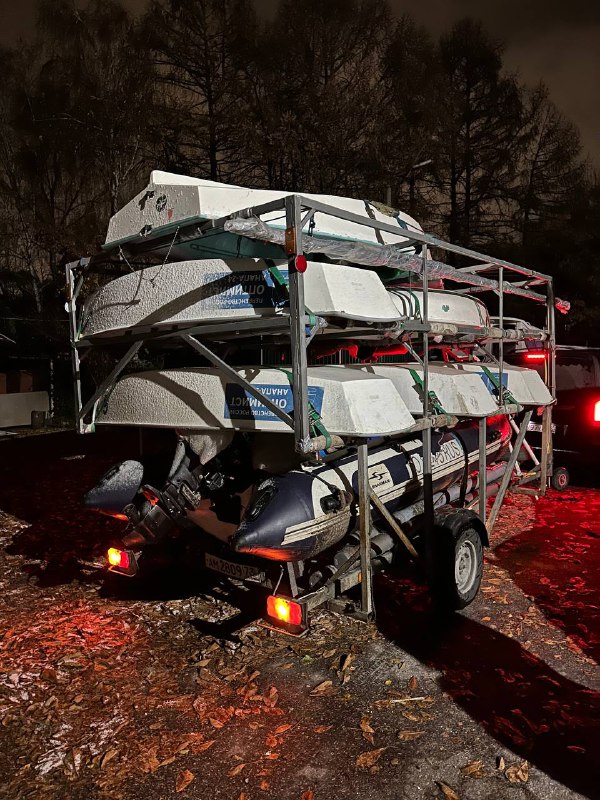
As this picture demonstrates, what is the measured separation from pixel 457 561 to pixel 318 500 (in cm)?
165

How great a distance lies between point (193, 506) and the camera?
5004 mm

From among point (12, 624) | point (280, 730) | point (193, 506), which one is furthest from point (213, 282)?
point (12, 624)

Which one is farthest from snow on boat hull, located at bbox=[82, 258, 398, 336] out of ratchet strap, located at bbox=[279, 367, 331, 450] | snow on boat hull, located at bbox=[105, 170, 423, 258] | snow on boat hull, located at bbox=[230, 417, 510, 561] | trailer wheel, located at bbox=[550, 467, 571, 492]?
trailer wheel, located at bbox=[550, 467, 571, 492]

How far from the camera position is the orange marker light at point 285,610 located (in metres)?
4.05

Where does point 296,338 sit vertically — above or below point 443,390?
above

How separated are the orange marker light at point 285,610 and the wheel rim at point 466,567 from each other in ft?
6.50

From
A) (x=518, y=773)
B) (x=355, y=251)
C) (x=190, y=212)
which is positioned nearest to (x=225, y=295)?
(x=190, y=212)

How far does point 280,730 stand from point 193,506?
1.87 m

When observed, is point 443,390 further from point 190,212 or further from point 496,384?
point 190,212

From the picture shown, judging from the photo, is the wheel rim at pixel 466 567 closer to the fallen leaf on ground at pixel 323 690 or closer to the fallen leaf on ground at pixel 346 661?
the fallen leaf on ground at pixel 346 661

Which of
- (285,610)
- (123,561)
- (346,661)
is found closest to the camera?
(285,610)

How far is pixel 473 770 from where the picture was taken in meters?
3.39

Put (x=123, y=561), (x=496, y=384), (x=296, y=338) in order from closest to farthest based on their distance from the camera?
(x=296, y=338)
(x=123, y=561)
(x=496, y=384)

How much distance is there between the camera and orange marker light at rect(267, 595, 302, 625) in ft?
13.3
